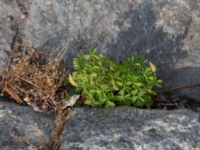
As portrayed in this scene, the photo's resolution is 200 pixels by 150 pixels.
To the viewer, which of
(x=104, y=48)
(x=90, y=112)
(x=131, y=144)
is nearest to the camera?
(x=131, y=144)

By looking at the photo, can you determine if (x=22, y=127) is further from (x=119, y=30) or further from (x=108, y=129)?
(x=119, y=30)

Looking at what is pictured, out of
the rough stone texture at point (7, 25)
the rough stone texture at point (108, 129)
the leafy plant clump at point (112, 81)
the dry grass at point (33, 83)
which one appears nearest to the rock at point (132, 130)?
the rough stone texture at point (108, 129)

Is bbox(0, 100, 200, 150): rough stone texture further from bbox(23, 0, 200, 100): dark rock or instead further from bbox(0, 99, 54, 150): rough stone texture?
bbox(23, 0, 200, 100): dark rock

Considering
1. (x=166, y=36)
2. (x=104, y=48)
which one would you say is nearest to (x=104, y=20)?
(x=104, y=48)

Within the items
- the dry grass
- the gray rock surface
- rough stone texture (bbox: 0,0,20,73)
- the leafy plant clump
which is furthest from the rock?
rough stone texture (bbox: 0,0,20,73)

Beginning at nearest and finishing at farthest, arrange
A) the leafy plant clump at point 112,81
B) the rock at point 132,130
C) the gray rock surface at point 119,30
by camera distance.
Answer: the rock at point 132,130
the leafy plant clump at point 112,81
the gray rock surface at point 119,30

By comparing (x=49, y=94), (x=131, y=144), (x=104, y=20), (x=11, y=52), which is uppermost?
(x=104, y=20)

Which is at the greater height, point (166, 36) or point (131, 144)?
point (166, 36)

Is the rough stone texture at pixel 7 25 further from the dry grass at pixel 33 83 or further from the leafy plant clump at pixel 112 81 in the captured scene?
the leafy plant clump at pixel 112 81

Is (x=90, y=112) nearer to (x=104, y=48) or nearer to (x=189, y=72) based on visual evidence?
(x=104, y=48)
